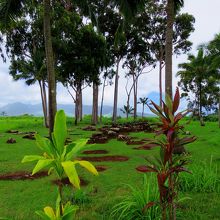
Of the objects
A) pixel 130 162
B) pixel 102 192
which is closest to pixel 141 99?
pixel 130 162

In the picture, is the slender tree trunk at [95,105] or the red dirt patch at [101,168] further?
the slender tree trunk at [95,105]

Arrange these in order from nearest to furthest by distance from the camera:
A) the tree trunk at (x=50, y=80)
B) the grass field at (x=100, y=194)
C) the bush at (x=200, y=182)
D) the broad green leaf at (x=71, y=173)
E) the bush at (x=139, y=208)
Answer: the broad green leaf at (x=71, y=173), the bush at (x=139, y=208), the grass field at (x=100, y=194), the bush at (x=200, y=182), the tree trunk at (x=50, y=80)

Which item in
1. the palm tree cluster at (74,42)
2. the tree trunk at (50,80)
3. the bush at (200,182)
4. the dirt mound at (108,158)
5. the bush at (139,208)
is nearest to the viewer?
the bush at (139,208)

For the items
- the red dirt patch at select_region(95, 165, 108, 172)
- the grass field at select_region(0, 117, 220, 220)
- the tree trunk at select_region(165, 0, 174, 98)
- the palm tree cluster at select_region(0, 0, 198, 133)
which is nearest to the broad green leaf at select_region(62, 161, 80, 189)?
the grass field at select_region(0, 117, 220, 220)

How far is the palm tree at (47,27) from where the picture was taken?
12.6 m

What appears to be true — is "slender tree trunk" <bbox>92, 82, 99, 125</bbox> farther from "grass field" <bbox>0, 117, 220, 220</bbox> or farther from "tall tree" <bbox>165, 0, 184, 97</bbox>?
"grass field" <bbox>0, 117, 220, 220</bbox>

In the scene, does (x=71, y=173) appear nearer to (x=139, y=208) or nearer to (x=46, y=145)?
(x=46, y=145)

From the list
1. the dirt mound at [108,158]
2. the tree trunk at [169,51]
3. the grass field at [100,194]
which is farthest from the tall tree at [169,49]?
the grass field at [100,194]

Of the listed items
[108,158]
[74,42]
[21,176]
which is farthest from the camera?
[74,42]

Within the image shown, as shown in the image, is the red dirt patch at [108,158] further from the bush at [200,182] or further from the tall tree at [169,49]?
the bush at [200,182]

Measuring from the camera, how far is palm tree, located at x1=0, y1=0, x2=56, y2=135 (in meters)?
12.6

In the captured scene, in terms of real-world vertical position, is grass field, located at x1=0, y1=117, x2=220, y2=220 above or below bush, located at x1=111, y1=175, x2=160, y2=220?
below

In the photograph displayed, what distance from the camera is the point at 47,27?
12875 millimetres

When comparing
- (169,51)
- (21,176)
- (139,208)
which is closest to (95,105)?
(169,51)
